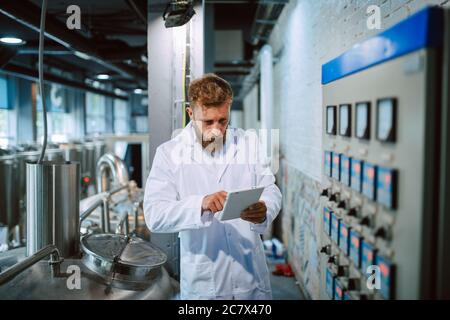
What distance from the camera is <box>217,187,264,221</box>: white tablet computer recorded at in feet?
4.07

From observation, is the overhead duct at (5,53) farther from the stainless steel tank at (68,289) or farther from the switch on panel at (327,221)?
the switch on panel at (327,221)

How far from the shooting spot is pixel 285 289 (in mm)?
3875

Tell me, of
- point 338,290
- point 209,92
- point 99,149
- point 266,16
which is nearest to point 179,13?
point 209,92

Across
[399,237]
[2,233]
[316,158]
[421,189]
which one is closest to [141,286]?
[399,237]

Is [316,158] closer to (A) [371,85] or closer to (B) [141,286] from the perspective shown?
(B) [141,286]

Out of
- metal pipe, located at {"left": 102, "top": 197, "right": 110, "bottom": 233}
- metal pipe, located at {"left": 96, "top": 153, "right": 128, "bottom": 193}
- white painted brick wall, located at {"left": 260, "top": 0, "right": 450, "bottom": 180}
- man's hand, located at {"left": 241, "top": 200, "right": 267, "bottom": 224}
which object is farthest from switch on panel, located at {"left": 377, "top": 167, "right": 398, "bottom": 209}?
metal pipe, located at {"left": 96, "top": 153, "right": 128, "bottom": 193}

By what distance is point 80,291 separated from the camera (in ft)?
5.01

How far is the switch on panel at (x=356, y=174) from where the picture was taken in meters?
1.15

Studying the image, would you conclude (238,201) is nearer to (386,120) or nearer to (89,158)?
(386,120)

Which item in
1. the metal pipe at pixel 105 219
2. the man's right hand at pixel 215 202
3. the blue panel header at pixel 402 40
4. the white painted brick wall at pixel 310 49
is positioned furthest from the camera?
the metal pipe at pixel 105 219

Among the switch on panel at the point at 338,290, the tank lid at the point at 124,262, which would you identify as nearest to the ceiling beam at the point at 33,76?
the tank lid at the point at 124,262

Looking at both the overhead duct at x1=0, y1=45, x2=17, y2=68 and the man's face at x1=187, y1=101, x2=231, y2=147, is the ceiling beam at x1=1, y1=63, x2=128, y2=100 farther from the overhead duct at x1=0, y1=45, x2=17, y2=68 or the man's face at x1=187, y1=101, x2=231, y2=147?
the man's face at x1=187, y1=101, x2=231, y2=147

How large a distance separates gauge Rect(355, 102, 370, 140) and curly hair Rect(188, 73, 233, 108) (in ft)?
1.77

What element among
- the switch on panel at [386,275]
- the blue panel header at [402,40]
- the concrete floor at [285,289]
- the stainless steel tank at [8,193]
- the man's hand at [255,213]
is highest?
the blue panel header at [402,40]
